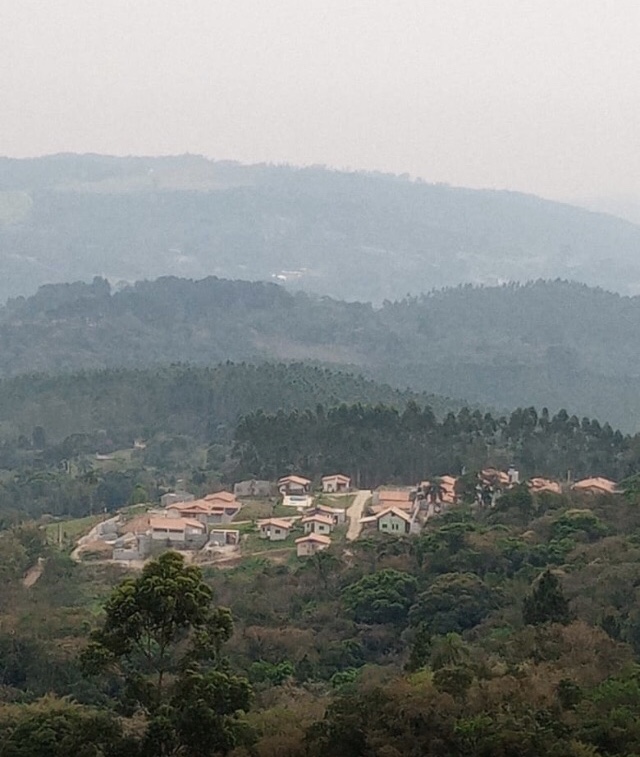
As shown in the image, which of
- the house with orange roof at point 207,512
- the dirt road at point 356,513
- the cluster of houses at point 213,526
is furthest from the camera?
the house with orange roof at point 207,512

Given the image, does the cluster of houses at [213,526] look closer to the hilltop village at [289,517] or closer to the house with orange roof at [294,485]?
the hilltop village at [289,517]

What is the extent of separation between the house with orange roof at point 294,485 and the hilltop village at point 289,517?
30 mm

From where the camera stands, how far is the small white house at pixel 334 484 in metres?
38.9

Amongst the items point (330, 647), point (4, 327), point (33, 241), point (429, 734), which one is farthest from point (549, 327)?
point (33, 241)

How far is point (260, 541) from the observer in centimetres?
3228

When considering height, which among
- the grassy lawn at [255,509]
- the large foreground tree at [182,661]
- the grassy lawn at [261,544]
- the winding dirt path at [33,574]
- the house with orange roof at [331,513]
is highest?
the large foreground tree at [182,661]

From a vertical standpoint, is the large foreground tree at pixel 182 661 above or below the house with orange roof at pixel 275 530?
above

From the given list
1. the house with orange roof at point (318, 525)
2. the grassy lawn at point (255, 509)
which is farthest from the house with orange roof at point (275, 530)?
the grassy lawn at point (255, 509)

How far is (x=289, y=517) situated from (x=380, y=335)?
223ft

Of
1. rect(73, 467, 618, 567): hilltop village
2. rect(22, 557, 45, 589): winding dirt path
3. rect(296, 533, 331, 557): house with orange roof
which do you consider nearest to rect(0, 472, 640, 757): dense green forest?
rect(22, 557, 45, 589): winding dirt path

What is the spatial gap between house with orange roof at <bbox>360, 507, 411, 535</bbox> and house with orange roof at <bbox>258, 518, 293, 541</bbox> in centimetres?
206

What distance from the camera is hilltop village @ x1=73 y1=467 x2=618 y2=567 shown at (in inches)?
1256

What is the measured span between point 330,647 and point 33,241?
181923 mm

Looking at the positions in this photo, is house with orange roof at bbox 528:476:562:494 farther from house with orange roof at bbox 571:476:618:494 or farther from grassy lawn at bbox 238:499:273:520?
grassy lawn at bbox 238:499:273:520
